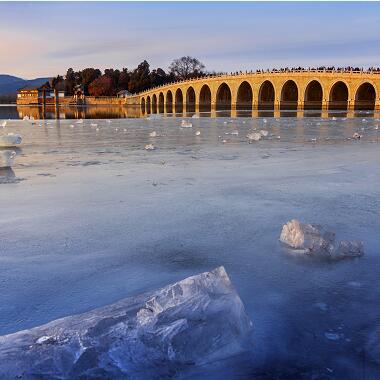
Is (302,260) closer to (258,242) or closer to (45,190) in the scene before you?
(258,242)

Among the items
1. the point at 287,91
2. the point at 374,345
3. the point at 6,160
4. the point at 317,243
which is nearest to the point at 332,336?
the point at 374,345

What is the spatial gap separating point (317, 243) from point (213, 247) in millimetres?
743

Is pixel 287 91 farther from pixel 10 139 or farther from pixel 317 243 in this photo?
pixel 317 243

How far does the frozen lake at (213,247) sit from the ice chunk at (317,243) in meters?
0.12

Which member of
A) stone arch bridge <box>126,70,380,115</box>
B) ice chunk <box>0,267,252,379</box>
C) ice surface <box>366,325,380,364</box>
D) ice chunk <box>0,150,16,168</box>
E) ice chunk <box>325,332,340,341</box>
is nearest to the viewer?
ice chunk <box>0,267,252,379</box>

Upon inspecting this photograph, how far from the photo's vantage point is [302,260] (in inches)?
117

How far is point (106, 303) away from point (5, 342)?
62 centimetres

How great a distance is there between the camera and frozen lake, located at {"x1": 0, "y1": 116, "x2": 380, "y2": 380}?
1.95m

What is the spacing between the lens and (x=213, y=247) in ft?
10.5

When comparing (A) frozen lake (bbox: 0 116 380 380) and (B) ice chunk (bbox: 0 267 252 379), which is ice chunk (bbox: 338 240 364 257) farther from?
(B) ice chunk (bbox: 0 267 252 379)

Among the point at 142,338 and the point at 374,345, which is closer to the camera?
the point at 142,338

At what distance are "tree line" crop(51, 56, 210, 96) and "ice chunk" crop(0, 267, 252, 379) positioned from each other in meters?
123

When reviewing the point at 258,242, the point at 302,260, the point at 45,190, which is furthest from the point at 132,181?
the point at 302,260

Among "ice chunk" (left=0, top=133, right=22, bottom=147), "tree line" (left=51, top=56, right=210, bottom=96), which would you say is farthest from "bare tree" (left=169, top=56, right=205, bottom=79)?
"ice chunk" (left=0, top=133, right=22, bottom=147)
